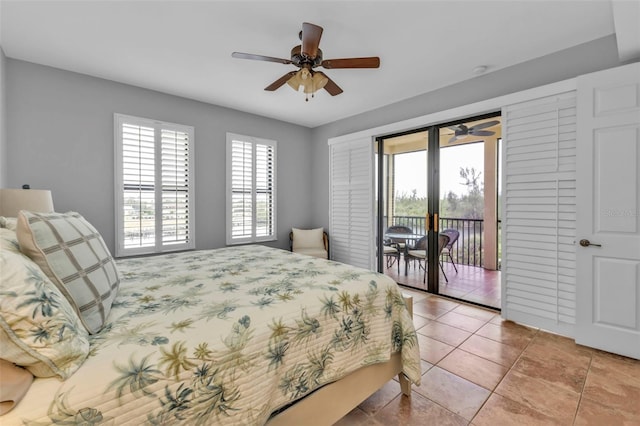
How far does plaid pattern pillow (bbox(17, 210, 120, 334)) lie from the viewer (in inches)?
40.4

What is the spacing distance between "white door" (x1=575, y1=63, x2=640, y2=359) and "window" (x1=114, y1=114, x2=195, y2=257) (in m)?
4.24

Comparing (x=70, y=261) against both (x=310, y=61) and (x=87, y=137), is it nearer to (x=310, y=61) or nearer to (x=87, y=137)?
(x=310, y=61)

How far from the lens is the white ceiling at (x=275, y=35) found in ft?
6.81

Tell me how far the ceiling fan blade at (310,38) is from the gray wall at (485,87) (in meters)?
2.07

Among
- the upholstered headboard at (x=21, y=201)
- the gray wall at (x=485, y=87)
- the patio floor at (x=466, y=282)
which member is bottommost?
Result: the patio floor at (x=466, y=282)

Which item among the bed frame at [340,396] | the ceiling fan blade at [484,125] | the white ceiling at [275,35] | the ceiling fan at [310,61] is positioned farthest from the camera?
the ceiling fan blade at [484,125]

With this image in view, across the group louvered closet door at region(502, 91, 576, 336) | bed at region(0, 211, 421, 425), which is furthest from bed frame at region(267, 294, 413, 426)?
louvered closet door at region(502, 91, 576, 336)

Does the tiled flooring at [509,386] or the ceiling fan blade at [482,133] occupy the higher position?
the ceiling fan blade at [482,133]

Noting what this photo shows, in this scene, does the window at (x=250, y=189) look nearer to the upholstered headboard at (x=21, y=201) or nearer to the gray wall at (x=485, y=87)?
the gray wall at (x=485, y=87)

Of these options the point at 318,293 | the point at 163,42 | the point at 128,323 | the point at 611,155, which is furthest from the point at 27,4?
the point at 611,155

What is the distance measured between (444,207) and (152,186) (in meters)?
3.83

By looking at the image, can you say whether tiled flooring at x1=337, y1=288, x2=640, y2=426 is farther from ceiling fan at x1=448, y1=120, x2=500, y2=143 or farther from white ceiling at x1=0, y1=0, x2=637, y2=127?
white ceiling at x1=0, y1=0, x2=637, y2=127

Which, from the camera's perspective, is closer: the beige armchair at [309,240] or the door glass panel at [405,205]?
the door glass panel at [405,205]

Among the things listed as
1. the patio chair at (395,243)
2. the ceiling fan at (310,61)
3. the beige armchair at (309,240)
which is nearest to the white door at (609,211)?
the ceiling fan at (310,61)
